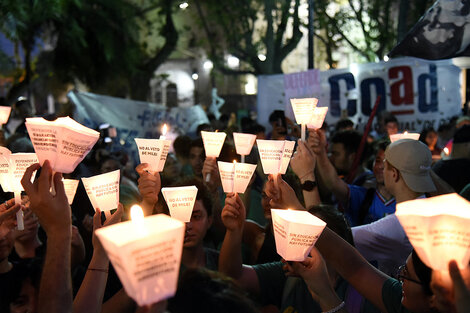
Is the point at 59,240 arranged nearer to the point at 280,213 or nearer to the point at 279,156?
the point at 280,213

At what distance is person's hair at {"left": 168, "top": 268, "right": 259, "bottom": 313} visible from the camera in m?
1.63

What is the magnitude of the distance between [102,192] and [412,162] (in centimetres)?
197

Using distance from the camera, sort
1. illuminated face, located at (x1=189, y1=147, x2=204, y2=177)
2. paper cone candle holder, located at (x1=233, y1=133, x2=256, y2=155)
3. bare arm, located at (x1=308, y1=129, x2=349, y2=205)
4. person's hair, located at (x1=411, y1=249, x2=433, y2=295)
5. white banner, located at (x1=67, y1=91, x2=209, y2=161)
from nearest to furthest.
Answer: person's hair, located at (x1=411, y1=249, x2=433, y2=295) < paper cone candle holder, located at (x1=233, y1=133, x2=256, y2=155) < bare arm, located at (x1=308, y1=129, x2=349, y2=205) < illuminated face, located at (x1=189, y1=147, x2=204, y2=177) < white banner, located at (x1=67, y1=91, x2=209, y2=161)

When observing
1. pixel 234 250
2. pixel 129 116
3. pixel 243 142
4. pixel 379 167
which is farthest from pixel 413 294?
pixel 129 116

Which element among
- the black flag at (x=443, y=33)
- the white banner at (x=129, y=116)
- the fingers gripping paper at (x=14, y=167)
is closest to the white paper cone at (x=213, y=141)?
the fingers gripping paper at (x=14, y=167)

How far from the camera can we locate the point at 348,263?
2.53m

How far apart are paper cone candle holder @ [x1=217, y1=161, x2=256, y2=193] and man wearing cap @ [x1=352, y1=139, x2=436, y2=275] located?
82cm

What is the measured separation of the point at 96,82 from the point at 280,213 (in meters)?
15.9

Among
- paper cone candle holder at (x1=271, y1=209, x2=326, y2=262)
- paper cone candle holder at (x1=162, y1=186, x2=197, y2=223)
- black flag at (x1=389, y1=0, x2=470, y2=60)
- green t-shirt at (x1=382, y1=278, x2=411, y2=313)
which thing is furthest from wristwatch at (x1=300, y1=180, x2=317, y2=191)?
black flag at (x1=389, y1=0, x2=470, y2=60)

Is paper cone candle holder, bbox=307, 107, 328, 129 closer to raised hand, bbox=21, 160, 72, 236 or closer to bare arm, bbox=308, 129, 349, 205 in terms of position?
bare arm, bbox=308, 129, 349, 205

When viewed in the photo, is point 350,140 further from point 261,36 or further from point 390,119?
point 261,36

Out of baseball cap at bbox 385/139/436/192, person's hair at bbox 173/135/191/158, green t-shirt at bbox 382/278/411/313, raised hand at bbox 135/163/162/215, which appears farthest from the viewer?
person's hair at bbox 173/135/191/158

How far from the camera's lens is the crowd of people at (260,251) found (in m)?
1.93

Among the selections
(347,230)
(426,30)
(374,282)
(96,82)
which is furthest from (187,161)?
(96,82)
